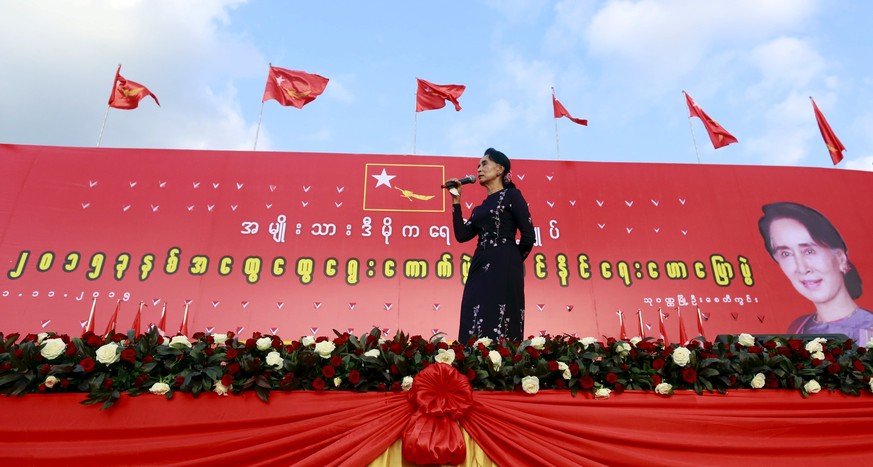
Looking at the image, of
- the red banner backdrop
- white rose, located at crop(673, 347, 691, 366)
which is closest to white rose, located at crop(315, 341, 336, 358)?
white rose, located at crop(673, 347, 691, 366)

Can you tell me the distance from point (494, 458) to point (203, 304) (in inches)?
144

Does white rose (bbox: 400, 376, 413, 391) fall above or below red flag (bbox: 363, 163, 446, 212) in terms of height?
below

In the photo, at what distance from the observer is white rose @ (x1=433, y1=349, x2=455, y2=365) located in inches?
51.2

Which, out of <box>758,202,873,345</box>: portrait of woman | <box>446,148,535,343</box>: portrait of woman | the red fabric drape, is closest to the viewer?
the red fabric drape

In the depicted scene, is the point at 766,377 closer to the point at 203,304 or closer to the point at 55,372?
the point at 55,372

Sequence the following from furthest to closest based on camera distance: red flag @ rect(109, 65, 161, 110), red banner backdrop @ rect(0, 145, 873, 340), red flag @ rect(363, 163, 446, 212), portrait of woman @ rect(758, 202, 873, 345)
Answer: red flag @ rect(109, 65, 161, 110) → red flag @ rect(363, 163, 446, 212) → portrait of woman @ rect(758, 202, 873, 345) → red banner backdrop @ rect(0, 145, 873, 340)

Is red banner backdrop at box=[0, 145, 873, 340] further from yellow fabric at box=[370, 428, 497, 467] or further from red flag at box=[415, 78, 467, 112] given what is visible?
yellow fabric at box=[370, 428, 497, 467]

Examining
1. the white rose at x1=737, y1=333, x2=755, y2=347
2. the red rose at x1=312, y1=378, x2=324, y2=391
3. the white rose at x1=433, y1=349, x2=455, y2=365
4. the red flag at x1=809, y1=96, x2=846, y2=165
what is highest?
the red flag at x1=809, y1=96, x2=846, y2=165

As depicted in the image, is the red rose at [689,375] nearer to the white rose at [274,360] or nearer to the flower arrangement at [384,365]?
the flower arrangement at [384,365]

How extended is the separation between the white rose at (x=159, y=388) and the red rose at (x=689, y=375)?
4.06 ft

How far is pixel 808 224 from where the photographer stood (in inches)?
197

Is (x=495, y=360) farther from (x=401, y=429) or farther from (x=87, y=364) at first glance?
(x=87, y=364)

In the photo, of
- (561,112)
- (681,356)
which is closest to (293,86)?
→ (561,112)

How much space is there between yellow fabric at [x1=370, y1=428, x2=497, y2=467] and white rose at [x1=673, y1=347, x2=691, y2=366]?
1.80ft
